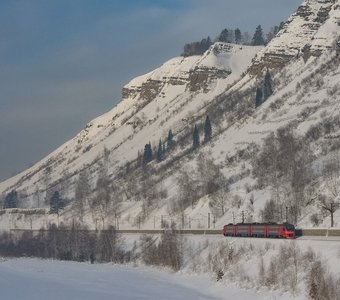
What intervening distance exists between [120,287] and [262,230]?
59.9ft

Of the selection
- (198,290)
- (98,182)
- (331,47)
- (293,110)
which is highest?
(331,47)

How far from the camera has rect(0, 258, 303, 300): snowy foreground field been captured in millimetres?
46094

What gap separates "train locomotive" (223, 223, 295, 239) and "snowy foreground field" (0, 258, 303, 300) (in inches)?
327

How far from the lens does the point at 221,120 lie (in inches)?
7244

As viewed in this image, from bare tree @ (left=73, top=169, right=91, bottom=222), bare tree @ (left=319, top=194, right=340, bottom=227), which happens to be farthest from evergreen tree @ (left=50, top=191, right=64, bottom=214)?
bare tree @ (left=319, top=194, right=340, bottom=227)

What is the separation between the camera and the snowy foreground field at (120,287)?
46.1 metres

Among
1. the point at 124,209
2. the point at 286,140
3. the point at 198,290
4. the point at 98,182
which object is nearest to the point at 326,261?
the point at 198,290

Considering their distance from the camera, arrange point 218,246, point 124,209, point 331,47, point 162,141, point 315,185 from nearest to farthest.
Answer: point 218,246
point 315,185
point 124,209
point 331,47
point 162,141

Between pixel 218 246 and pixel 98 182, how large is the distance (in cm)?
11265

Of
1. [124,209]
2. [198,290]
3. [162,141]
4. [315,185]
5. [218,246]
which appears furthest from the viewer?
[162,141]

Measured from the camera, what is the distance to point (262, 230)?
6862 cm

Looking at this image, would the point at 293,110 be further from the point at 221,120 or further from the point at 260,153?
the point at 221,120

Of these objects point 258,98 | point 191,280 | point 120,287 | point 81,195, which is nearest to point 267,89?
point 258,98

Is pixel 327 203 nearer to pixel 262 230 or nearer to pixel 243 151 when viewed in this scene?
pixel 262 230
